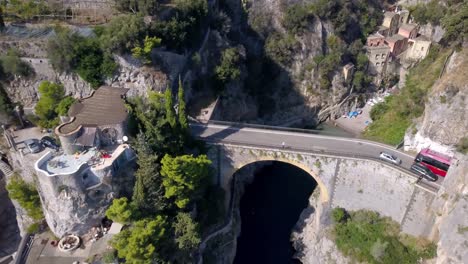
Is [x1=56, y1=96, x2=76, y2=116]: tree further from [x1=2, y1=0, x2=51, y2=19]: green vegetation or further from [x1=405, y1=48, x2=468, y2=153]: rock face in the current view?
[x1=405, y1=48, x2=468, y2=153]: rock face

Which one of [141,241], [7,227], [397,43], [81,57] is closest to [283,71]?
[397,43]

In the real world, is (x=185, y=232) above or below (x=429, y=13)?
below

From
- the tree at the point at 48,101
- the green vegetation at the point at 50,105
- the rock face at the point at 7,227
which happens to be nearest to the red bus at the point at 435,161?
the green vegetation at the point at 50,105

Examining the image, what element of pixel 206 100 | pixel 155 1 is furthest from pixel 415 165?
pixel 155 1

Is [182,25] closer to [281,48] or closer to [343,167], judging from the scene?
[281,48]

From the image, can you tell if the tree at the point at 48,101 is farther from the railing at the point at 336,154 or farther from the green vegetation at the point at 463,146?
the green vegetation at the point at 463,146

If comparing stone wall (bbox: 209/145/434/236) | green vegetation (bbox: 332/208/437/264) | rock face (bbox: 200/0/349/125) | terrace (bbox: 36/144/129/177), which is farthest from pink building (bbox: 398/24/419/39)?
terrace (bbox: 36/144/129/177)
